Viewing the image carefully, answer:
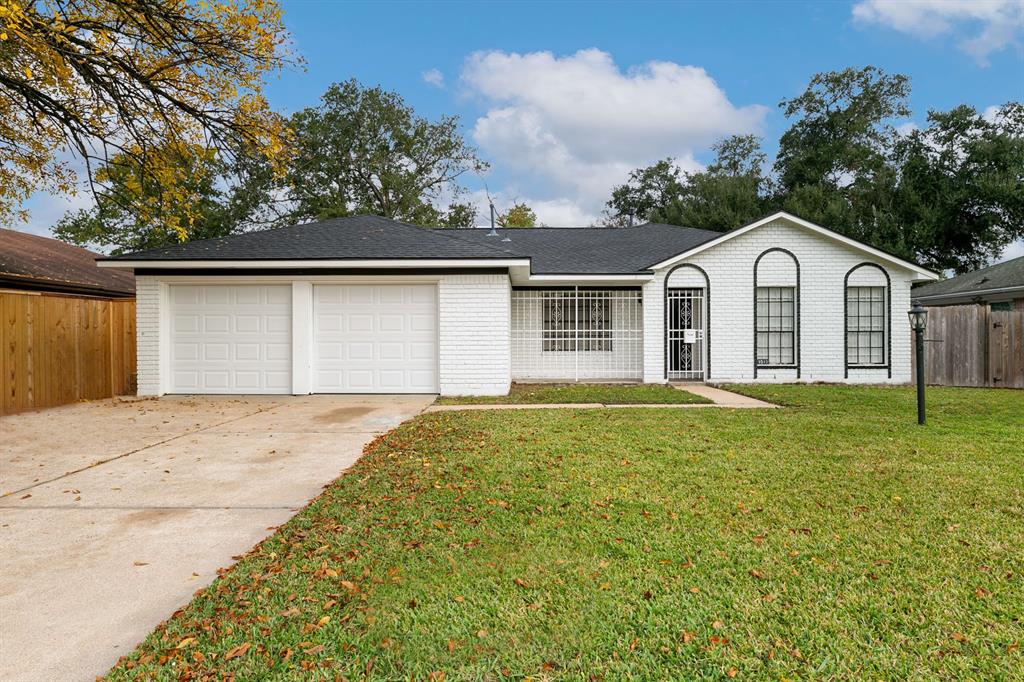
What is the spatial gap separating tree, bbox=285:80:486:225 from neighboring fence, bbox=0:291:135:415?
18.0 metres

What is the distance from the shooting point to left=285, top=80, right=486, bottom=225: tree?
29719 millimetres

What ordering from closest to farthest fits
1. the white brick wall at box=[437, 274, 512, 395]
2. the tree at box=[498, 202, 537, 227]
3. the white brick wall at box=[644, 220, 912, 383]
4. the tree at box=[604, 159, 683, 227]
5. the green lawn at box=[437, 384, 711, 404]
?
the green lawn at box=[437, 384, 711, 404] < the white brick wall at box=[437, 274, 512, 395] < the white brick wall at box=[644, 220, 912, 383] < the tree at box=[604, 159, 683, 227] < the tree at box=[498, 202, 537, 227]

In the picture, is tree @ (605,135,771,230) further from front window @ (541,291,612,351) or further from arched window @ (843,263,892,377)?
front window @ (541,291,612,351)

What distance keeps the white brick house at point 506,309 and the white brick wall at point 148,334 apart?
0.03 metres

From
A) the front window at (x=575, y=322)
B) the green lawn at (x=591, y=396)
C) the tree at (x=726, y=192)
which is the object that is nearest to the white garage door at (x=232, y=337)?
the green lawn at (x=591, y=396)

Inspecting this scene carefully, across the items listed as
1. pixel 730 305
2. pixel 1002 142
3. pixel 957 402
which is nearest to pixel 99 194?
pixel 730 305

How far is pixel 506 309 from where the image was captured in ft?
39.6

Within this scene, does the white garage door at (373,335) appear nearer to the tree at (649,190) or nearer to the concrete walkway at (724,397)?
the concrete walkway at (724,397)

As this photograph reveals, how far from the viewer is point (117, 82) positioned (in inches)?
363

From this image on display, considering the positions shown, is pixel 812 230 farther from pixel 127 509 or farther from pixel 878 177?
pixel 878 177

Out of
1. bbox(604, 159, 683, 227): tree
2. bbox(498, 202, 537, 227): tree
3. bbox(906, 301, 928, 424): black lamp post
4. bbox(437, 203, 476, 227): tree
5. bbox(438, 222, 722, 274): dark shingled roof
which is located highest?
bbox(604, 159, 683, 227): tree

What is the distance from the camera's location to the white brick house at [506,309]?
38.3 feet

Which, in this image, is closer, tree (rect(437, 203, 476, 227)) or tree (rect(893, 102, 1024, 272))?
tree (rect(893, 102, 1024, 272))

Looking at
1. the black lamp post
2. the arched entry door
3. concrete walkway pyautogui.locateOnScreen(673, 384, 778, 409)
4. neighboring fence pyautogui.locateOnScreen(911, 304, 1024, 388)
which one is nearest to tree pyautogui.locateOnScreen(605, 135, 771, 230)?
neighboring fence pyautogui.locateOnScreen(911, 304, 1024, 388)
